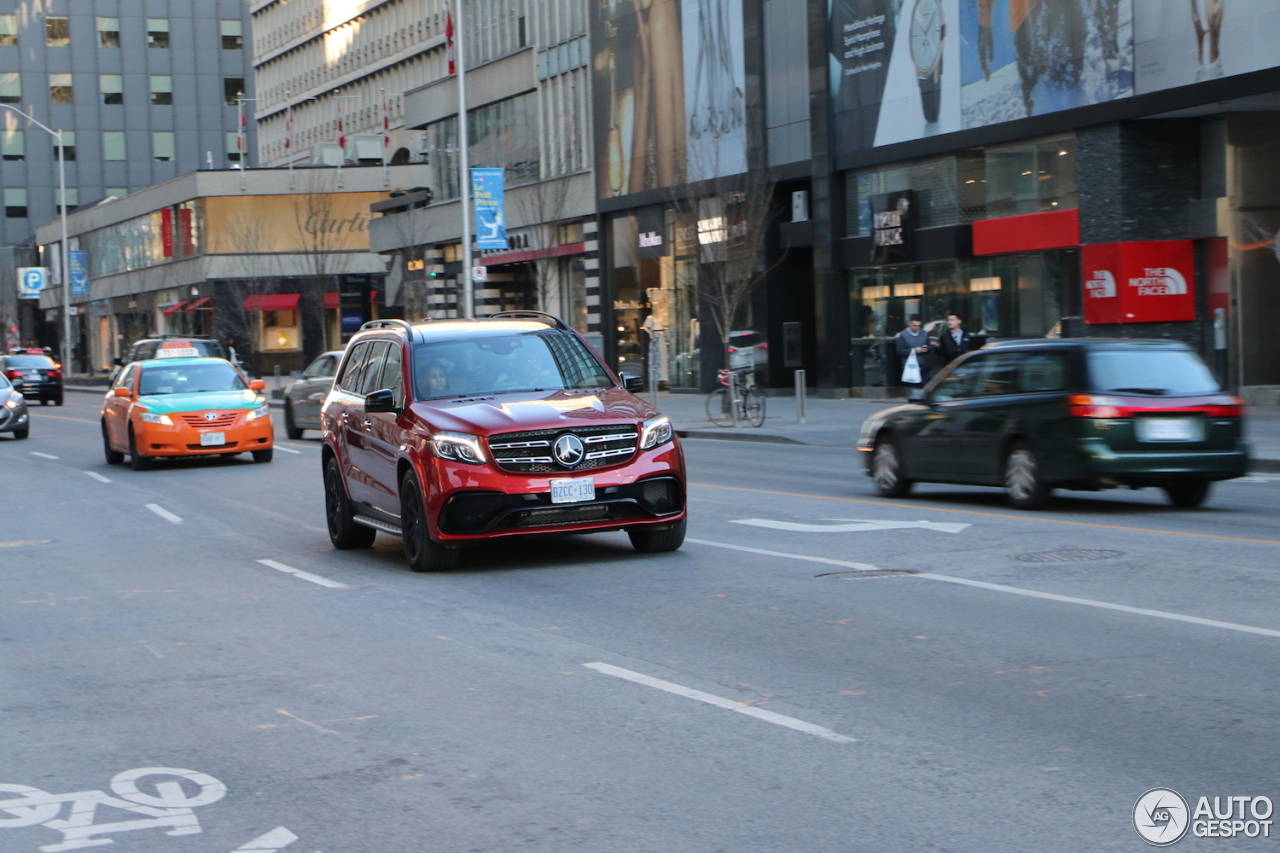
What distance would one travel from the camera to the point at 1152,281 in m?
28.1

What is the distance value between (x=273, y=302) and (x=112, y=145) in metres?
44.6

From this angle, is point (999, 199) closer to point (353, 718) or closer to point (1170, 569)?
point (1170, 569)

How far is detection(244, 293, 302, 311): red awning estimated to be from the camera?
247 feet

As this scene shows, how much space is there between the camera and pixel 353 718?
22.7 ft

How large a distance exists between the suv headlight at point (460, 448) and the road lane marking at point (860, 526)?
355cm

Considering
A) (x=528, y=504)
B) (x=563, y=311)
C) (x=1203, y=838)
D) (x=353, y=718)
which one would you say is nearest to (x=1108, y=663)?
(x=1203, y=838)

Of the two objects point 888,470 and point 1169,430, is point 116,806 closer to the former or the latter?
point 1169,430

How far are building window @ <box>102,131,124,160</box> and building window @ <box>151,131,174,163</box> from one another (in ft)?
7.19

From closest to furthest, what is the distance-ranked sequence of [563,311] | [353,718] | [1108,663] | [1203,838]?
1. [1203,838]
2. [353,718]
3. [1108,663]
4. [563,311]

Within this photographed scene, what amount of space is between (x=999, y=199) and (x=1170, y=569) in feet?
72.3

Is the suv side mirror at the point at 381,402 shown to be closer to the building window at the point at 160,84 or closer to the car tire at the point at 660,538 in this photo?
the car tire at the point at 660,538

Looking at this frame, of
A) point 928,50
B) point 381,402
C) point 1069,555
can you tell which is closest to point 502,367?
point 381,402

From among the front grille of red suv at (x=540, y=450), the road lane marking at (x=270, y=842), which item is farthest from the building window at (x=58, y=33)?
the road lane marking at (x=270, y=842)

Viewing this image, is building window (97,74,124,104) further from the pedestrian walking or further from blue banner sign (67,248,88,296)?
the pedestrian walking
